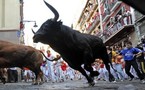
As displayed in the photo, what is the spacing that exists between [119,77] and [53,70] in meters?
4.70

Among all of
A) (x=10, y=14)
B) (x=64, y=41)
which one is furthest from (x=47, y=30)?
(x=10, y=14)

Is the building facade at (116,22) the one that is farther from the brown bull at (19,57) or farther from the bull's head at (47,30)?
the bull's head at (47,30)

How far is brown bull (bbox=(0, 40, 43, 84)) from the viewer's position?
1131cm

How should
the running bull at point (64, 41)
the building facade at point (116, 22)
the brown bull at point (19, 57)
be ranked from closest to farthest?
the running bull at point (64, 41), the brown bull at point (19, 57), the building facade at point (116, 22)

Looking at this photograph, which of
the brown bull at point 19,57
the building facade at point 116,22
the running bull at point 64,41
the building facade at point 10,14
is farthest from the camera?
the building facade at point 116,22

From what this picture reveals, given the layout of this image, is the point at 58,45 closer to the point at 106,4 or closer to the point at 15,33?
the point at 15,33

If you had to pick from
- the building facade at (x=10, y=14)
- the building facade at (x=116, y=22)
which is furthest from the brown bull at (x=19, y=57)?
the building facade at (x=10, y=14)

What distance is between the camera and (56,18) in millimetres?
7883

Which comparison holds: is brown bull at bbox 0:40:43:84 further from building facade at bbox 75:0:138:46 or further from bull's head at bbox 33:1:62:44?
building facade at bbox 75:0:138:46

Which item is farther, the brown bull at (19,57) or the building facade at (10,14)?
the building facade at (10,14)

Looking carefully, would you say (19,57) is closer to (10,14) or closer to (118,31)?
(10,14)

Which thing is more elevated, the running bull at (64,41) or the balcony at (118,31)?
the balcony at (118,31)

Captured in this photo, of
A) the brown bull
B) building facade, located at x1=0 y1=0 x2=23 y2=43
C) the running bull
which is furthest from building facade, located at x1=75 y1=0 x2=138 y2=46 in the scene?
the running bull

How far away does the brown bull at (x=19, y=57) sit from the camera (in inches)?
445
